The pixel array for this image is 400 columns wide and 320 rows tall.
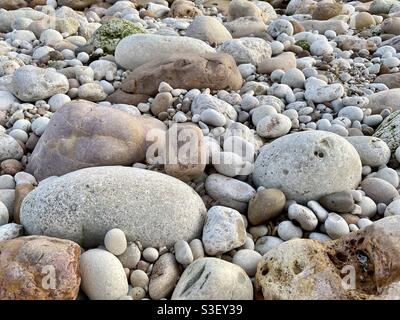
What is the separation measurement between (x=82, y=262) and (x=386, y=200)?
199 cm

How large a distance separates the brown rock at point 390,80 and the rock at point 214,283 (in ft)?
9.76

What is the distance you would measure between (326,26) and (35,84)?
386 centimetres

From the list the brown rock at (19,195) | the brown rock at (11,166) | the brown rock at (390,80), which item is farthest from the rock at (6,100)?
the brown rock at (390,80)

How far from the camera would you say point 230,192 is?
10.6ft

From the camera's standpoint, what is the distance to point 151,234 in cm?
280

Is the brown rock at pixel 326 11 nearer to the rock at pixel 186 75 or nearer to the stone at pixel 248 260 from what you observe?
the rock at pixel 186 75

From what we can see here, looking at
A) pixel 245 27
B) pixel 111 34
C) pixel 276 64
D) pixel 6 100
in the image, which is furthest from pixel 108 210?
pixel 245 27

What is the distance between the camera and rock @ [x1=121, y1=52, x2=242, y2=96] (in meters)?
4.35

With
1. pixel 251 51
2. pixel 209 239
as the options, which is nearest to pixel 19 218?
pixel 209 239

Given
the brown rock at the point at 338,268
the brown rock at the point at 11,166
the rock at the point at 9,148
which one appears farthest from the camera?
the rock at the point at 9,148

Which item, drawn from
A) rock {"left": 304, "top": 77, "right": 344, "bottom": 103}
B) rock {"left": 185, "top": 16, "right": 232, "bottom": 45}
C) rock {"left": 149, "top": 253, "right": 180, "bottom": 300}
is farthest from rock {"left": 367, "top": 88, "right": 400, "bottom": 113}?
rock {"left": 149, "top": 253, "right": 180, "bottom": 300}

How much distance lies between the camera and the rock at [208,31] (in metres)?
5.64

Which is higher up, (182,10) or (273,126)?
(273,126)

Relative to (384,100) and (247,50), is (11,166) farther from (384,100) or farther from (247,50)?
(384,100)
